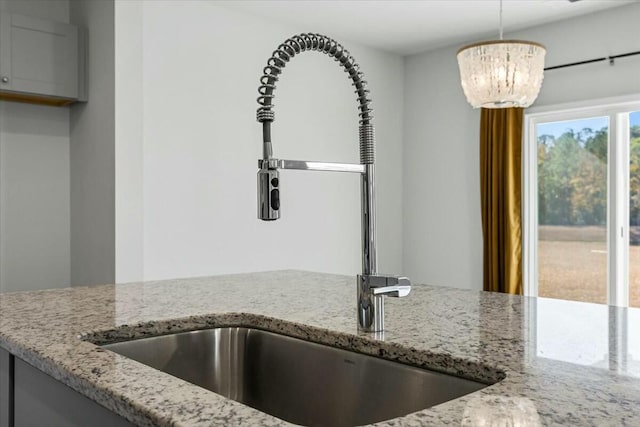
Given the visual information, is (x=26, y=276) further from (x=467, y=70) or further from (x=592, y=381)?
(x=592, y=381)

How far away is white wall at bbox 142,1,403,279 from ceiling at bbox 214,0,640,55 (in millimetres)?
229

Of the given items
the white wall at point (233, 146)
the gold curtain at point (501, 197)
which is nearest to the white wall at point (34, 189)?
the white wall at point (233, 146)

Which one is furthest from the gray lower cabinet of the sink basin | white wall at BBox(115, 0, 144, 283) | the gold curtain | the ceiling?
the gold curtain

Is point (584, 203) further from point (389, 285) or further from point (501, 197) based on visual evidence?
point (389, 285)

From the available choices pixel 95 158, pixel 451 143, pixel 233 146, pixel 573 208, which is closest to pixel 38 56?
pixel 95 158

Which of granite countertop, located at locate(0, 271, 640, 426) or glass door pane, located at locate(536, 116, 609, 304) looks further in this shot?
glass door pane, located at locate(536, 116, 609, 304)

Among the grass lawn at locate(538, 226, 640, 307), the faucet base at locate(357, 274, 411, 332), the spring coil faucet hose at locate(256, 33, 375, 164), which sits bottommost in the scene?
the grass lawn at locate(538, 226, 640, 307)

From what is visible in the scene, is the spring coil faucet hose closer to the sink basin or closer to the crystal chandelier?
the sink basin

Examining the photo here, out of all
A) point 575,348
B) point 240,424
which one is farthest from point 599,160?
point 240,424

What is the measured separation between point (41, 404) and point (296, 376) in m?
0.47

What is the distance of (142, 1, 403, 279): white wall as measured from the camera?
3.87 m

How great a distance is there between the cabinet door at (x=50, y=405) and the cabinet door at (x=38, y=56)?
9.01 ft

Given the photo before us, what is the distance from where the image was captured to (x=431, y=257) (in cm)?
543

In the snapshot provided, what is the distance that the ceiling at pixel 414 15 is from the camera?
4.10 m
